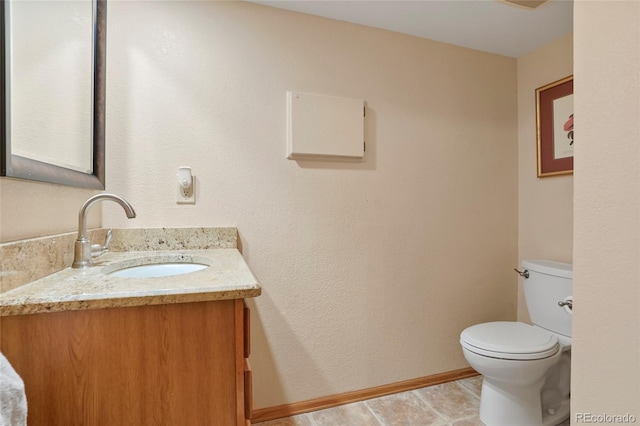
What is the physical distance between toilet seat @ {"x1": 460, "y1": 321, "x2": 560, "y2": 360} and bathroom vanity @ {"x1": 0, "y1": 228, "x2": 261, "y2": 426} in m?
1.09

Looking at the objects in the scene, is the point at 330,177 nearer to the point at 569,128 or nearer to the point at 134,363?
the point at 134,363

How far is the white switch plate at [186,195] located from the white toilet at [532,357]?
1435 millimetres

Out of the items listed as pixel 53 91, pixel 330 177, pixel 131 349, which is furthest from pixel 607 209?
pixel 53 91

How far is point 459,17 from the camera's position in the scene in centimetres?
162

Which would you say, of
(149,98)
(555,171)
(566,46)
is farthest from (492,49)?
(149,98)

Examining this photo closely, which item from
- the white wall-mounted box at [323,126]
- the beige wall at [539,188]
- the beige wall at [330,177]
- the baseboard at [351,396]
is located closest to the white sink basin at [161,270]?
the beige wall at [330,177]

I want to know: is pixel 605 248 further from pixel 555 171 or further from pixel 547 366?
pixel 555 171

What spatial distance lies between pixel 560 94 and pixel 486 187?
2.12ft

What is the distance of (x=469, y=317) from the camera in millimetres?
1913

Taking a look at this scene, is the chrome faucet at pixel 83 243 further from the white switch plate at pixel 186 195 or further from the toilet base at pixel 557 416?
the toilet base at pixel 557 416

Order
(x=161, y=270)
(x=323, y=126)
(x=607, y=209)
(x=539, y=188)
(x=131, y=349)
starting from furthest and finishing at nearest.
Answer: (x=539, y=188)
(x=323, y=126)
(x=161, y=270)
(x=131, y=349)
(x=607, y=209)

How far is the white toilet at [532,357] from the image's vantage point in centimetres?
133

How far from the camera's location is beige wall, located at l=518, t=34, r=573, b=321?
1.76 metres

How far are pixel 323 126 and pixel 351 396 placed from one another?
1.44m
